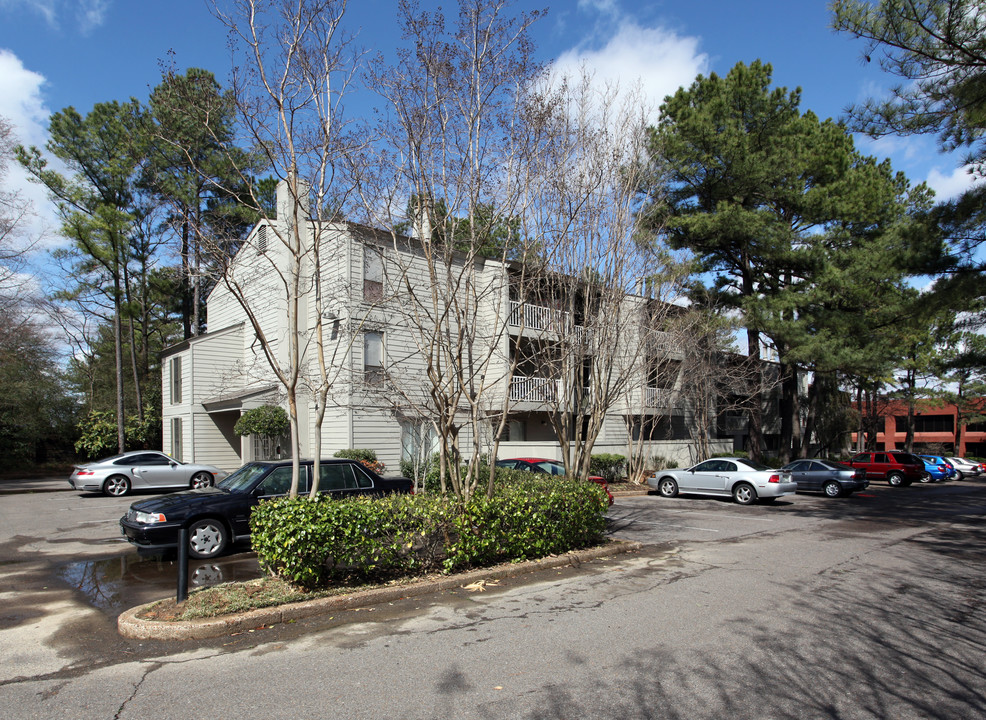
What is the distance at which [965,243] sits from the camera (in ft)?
44.8

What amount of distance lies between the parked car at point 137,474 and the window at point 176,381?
633 cm

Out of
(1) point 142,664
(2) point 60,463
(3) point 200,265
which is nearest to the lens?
(1) point 142,664

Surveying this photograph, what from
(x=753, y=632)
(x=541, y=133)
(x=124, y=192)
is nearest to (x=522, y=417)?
(x=541, y=133)

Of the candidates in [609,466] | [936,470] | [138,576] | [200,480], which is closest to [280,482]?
[138,576]

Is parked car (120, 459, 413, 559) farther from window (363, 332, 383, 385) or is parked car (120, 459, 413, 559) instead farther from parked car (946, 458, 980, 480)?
parked car (946, 458, 980, 480)

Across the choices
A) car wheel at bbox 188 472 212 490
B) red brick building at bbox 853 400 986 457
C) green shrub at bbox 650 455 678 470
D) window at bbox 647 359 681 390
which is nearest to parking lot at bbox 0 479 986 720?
car wheel at bbox 188 472 212 490

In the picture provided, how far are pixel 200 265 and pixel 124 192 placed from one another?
29.2 meters

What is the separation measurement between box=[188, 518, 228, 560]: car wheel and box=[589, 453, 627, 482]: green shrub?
16663mm

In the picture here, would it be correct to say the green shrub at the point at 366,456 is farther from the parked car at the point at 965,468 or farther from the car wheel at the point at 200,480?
the parked car at the point at 965,468

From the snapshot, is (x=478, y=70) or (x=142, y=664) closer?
(x=142, y=664)

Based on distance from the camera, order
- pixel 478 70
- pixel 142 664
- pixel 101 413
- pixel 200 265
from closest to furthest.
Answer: pixel 142 664
pixel 200 265
pixel 478 70
pixel 101 413

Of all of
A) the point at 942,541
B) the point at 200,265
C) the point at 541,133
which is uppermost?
the point at 541,133

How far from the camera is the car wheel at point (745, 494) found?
19.7 meters

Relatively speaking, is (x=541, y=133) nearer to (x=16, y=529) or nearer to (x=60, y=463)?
(x=16, y=529)
